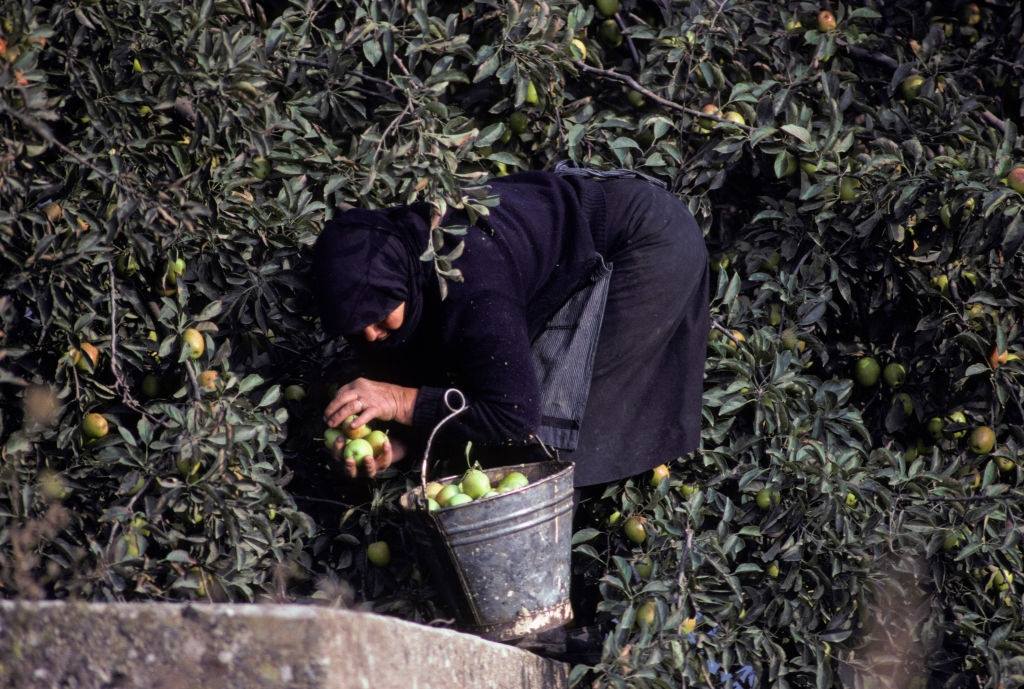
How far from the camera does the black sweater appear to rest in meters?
2.72

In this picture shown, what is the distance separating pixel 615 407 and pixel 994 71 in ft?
6.32

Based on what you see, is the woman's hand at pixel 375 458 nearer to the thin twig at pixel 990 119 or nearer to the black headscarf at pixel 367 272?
the black headscarf at pixel 367 272

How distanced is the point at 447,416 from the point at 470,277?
32cm

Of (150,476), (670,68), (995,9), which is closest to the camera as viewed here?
(150,476)

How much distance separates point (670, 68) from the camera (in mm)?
3768

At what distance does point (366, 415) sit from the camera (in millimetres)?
2752

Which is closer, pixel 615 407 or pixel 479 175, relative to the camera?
pixel 479 175

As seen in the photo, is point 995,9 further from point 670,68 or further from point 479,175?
point 479,175

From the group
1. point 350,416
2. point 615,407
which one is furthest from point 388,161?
point 615,407

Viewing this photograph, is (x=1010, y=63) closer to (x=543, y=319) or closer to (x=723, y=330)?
(x=723, y=330)

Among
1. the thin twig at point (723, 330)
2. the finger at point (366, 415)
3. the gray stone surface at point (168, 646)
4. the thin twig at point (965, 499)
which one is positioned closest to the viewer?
the gray stone surface at point (168, 646)

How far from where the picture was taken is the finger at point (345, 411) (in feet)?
8.96

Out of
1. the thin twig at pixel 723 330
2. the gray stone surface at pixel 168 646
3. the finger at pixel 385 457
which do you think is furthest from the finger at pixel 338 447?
the thin twig at pixel 723 330

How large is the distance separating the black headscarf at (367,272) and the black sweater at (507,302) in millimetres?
89
